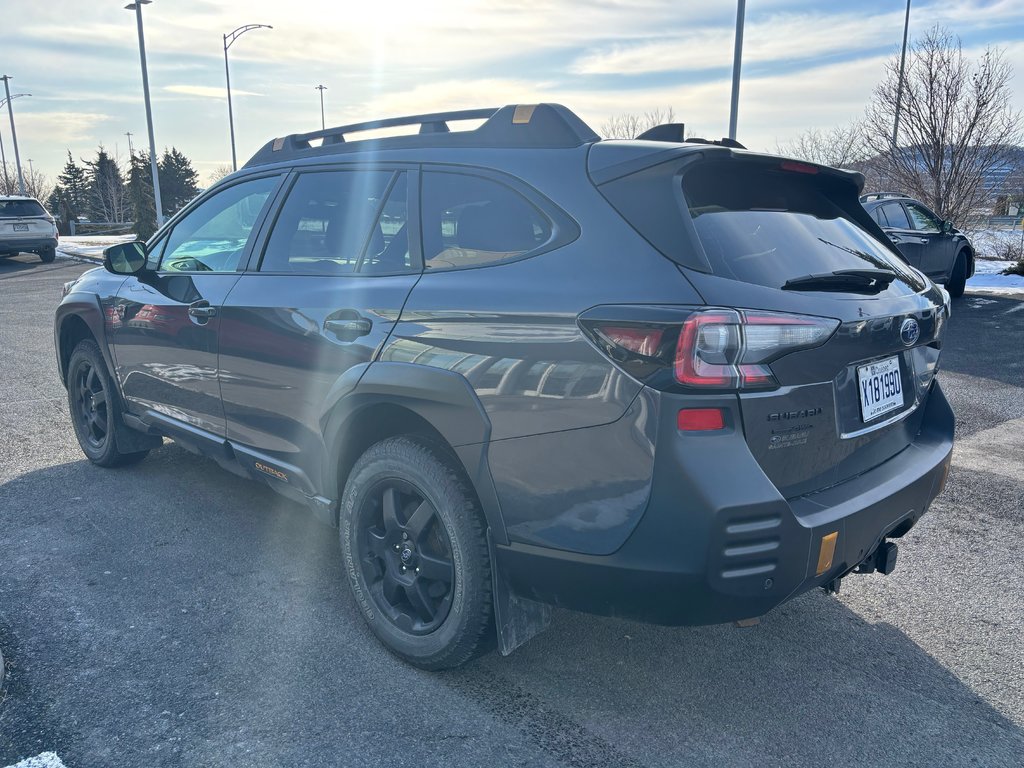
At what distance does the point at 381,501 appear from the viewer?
305 cm

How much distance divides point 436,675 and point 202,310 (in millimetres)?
2047

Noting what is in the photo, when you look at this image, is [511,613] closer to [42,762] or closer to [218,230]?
[42,762]

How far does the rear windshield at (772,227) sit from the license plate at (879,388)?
0.34 meters

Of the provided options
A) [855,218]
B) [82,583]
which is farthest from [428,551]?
[855,218]

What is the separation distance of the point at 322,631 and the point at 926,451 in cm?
236

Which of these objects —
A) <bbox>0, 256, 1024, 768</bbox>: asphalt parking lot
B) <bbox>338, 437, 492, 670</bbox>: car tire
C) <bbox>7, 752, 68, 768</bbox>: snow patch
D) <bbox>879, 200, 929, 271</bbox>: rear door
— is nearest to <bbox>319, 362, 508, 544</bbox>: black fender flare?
<bbox>338, 437, 492, 670</bbox>: car tire

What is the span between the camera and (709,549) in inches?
84.4

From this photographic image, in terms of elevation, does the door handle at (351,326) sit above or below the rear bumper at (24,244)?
above

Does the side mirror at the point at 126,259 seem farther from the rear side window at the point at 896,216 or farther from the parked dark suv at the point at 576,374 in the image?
the rear side window at the point at 896,216

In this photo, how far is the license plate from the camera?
2549 millimetres

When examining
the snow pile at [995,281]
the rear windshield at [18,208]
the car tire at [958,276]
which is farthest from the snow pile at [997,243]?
the rear windshield at [18,208]

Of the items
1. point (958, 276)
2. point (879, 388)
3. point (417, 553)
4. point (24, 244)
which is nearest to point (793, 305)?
point (879, 388)

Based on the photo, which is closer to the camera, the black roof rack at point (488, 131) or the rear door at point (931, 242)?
the black roof rack at point (488, 131)

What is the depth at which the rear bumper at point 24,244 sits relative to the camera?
2183 centimetres
